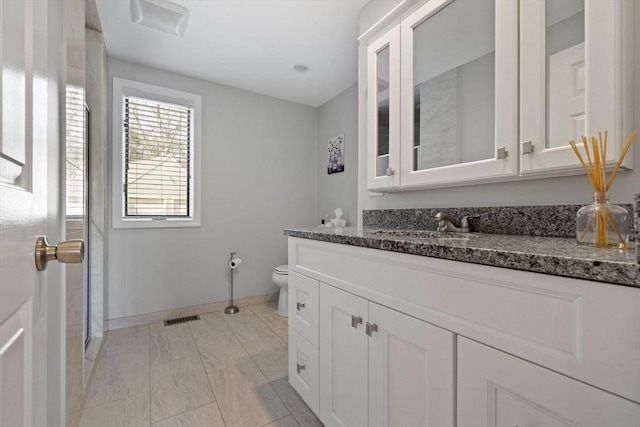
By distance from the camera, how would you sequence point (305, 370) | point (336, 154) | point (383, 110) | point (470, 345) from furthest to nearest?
point (336, 154)
point (383, 110)
point (305, 370)
point (470, 345)

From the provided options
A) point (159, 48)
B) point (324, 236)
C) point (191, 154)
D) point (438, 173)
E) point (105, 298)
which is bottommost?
point (105, 298)

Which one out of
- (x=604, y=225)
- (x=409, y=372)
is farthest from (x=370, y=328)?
(x=604, y=225)

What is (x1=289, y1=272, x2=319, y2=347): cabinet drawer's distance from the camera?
137 centimetres

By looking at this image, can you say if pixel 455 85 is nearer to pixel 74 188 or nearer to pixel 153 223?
pixel 74 188

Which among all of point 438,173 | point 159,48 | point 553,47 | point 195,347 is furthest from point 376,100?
point 195,347

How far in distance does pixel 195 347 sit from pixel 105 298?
0.95 metres

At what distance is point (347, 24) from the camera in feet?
6.61

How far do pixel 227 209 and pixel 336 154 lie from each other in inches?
52.2

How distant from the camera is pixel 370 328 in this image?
102 cm

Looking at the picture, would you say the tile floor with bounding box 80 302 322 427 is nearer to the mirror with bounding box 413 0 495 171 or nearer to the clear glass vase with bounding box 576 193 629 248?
the clear glass vase with bounding box 576 193 629 248

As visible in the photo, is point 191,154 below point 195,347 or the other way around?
the other way around

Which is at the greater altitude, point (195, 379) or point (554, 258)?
point (554, 258)

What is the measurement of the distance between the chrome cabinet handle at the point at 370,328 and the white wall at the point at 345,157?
190 centimetres

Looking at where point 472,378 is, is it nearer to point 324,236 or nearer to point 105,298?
point 324,236
